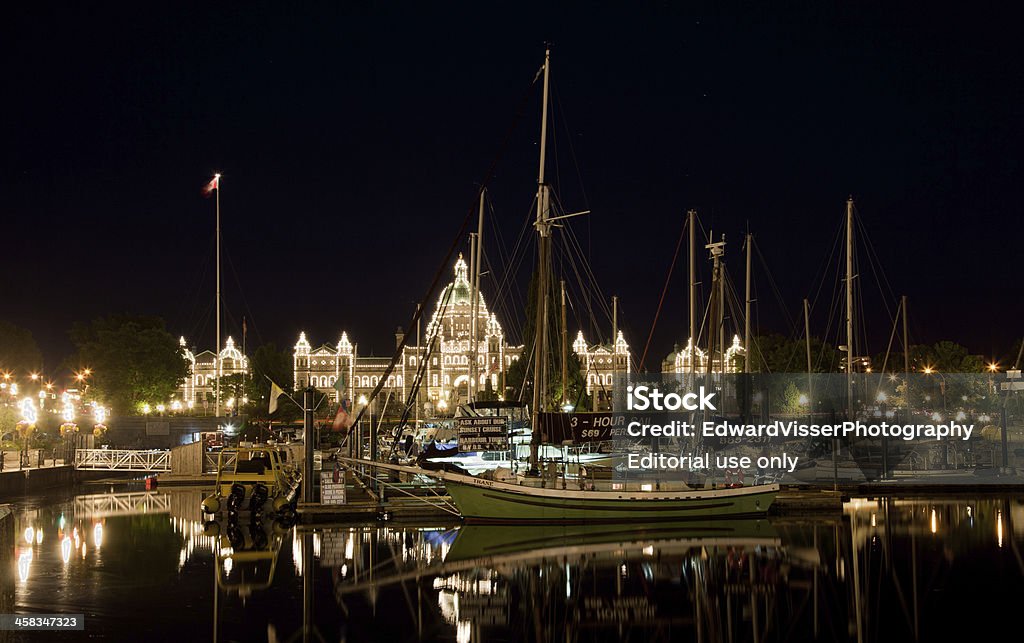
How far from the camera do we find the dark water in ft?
58.1

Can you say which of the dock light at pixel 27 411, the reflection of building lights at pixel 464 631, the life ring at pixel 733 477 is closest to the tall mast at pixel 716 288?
the life ring at pixel 733 477

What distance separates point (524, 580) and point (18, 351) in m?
97.3

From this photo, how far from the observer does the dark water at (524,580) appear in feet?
58.1

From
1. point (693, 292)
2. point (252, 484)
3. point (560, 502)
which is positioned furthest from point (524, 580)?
point (693, 292)

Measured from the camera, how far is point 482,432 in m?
32.6

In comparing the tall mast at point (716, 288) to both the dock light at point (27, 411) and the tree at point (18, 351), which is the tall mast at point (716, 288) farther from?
the tree at point (18, 351)

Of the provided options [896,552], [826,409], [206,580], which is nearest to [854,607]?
[896,552]

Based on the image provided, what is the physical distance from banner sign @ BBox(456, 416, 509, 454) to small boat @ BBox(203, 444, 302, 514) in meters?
6.02

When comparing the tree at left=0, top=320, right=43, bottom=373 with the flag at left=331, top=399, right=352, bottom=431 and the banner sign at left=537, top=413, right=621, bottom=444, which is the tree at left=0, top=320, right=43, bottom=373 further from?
the banner sign at left=537, top=413, right=621, bottom=444

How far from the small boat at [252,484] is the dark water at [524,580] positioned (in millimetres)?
780

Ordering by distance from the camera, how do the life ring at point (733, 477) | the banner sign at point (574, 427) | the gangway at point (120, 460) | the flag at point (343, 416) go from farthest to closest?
the gangway at point (120, 460) < the flag at point (343, 416) < the life ring at point (733, 477) < the banner sign at point (574, 427)

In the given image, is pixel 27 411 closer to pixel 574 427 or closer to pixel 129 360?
pixel 574 427

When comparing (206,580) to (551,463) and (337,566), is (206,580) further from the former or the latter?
(551,463)

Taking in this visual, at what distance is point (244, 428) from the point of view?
90.3 m
